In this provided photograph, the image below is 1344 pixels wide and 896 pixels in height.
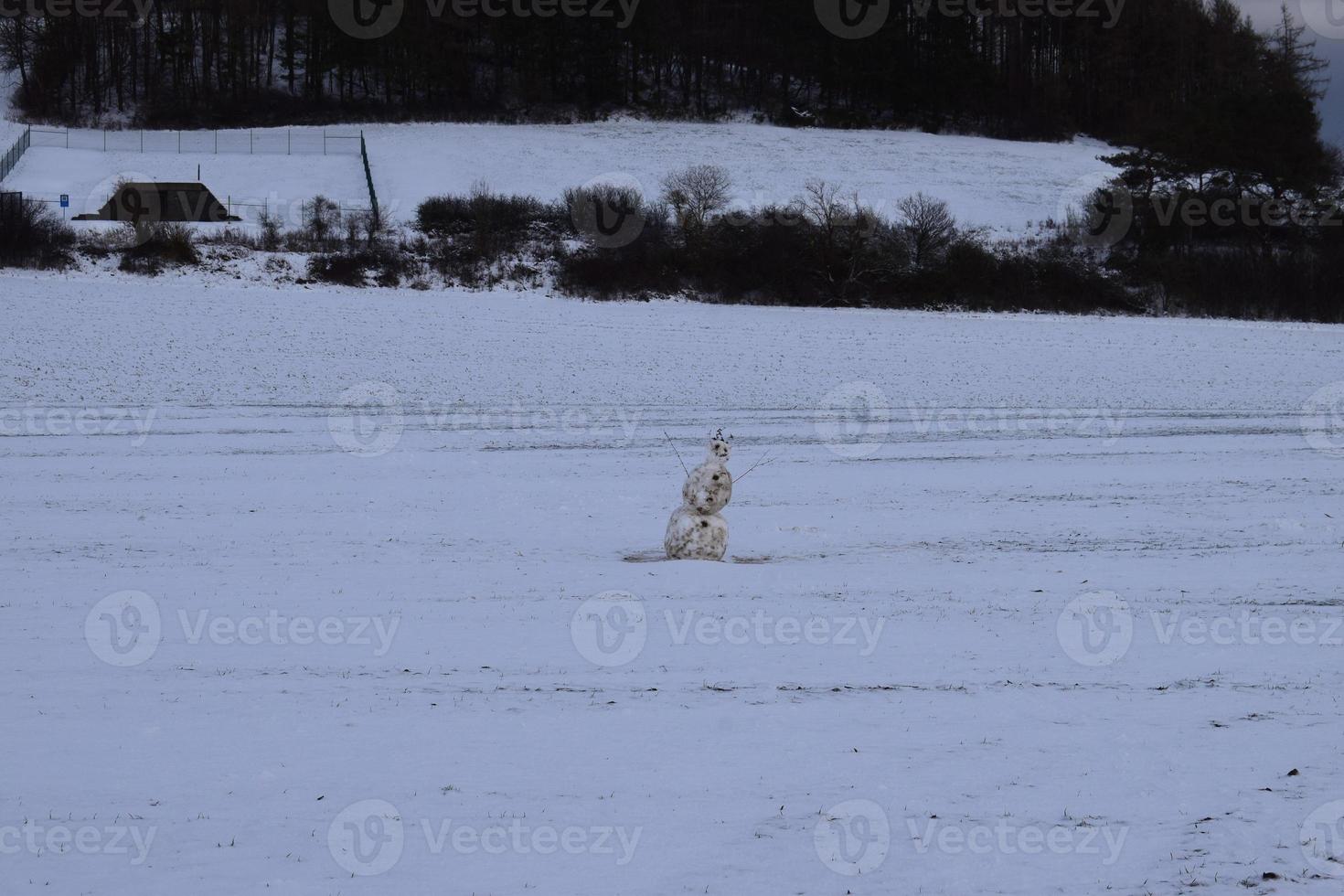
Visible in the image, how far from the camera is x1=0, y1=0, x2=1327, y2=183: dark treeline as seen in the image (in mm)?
79000

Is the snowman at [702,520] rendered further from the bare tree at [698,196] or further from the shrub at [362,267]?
the bare tree at [698,196]

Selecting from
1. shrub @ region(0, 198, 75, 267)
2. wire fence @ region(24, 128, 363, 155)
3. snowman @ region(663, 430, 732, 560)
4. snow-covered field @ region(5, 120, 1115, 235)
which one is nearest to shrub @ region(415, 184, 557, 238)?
snow-covered field @ region(5, 120, 1115, 235)

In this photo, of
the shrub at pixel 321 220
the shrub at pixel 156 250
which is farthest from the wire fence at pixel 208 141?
the shrub at pixel 156 250

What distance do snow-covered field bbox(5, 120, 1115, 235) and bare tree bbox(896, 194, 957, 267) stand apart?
3.82 metres

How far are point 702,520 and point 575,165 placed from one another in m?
57.8

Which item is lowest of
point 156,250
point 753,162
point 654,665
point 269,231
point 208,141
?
point 654,665

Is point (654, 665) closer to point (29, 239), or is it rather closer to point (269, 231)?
point (29, 239)

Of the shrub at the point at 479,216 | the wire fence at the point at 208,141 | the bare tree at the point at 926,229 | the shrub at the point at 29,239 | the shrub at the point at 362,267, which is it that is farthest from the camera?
the wire fence at the point at 208,141

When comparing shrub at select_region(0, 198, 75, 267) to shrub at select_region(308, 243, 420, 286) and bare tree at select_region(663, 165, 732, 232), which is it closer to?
shrub at select_region(308, 243, 420, 286)

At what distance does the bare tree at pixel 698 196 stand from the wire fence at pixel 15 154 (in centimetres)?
3006

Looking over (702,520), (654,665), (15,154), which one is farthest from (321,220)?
(654,665)

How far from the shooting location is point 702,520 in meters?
12.8

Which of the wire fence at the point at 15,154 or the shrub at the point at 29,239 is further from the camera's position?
Answer: the wire fence at the point at 15,154

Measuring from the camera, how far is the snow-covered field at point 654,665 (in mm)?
6297
